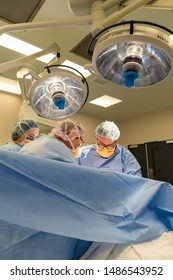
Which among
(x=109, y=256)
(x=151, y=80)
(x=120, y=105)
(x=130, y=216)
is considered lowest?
(x=109, y=256)

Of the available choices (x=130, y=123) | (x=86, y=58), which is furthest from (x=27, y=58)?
(x=130, y=123)

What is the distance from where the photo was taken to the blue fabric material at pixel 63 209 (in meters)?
0.68

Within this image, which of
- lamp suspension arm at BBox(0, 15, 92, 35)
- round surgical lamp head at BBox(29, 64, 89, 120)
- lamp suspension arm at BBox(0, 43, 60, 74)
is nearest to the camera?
lamp suspension arm at BBox(0, 15, 92, 35)

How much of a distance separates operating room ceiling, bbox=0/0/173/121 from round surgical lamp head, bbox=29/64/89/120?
132 millimetres

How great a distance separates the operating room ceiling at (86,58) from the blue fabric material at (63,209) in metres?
0.56

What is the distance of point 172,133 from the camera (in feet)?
13.5

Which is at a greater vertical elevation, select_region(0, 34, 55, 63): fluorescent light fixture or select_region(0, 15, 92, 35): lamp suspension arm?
select_region(0, 34, 55, 63): fluorescent light fixture

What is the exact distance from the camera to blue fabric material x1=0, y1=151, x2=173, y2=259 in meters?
0.68

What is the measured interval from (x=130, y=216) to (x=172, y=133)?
3573 mm

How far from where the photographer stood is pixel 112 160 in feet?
7.23

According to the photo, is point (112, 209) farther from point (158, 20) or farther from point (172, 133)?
point (172, 133)

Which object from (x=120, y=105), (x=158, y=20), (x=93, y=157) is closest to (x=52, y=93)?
(x=93, y=157)

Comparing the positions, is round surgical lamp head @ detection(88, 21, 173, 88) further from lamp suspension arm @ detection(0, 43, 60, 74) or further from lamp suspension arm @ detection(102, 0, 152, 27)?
lamp suspension arm @ detection(0, 43, 60, 74)

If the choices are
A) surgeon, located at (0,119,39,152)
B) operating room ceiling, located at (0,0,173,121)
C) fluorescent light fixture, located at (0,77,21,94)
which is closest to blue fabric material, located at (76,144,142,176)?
surgeon, located at (0,119,39,152)
